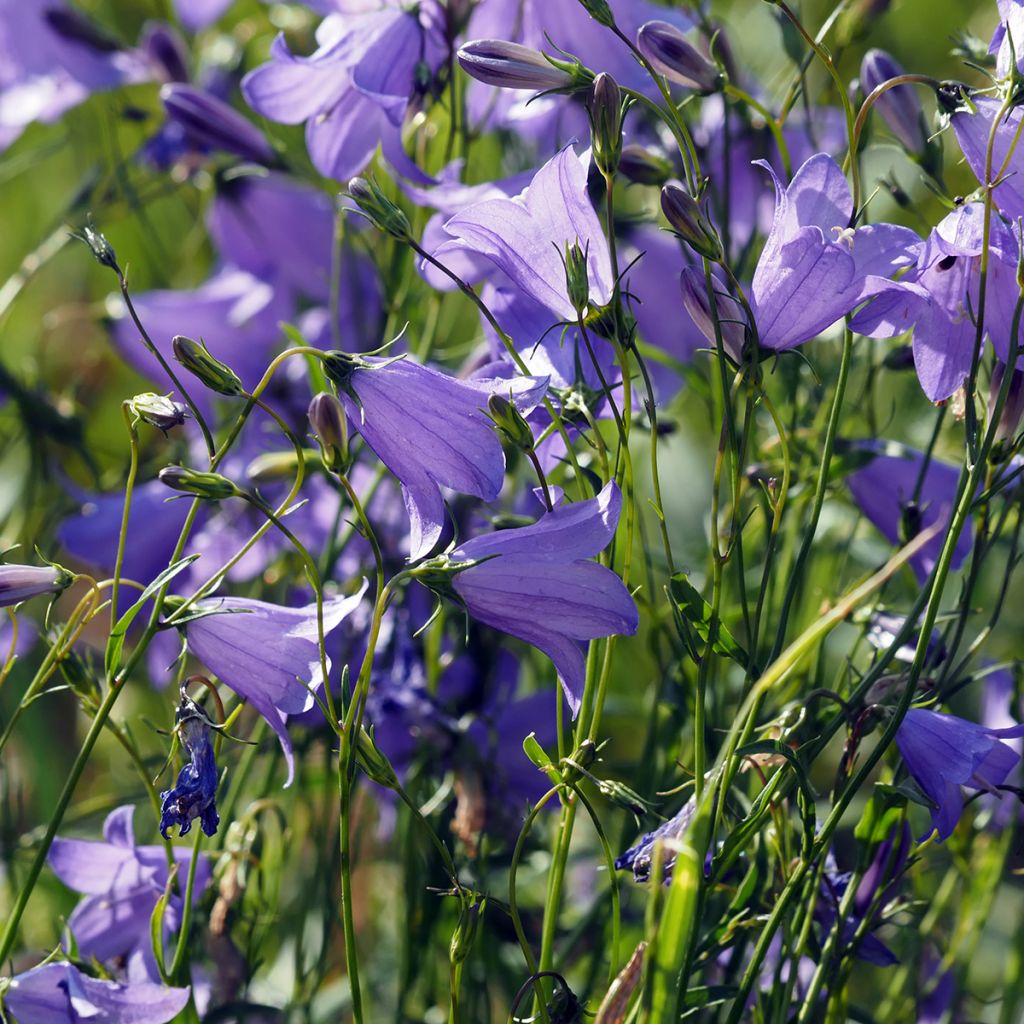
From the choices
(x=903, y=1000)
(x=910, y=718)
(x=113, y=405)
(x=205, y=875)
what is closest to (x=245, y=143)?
(x=205, y=875)

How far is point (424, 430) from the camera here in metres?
0.68

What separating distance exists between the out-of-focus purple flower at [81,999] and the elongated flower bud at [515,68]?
0.54 meters

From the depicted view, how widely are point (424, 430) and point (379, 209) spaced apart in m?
Result: 0.13

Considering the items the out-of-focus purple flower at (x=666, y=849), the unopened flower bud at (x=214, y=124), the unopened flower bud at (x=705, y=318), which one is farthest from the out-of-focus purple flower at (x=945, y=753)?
the unopened flower bud at (x=214, y=124)

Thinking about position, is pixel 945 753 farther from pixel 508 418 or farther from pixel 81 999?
pixel 81 999

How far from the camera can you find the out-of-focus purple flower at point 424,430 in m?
0.68

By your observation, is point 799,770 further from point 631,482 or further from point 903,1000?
point 903,1000

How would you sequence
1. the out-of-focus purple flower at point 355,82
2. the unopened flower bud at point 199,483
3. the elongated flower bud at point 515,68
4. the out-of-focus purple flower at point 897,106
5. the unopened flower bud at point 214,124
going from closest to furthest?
the unopened flower bud at point 199,483 < the elongated flower bud at point 515,68 < the out-of-focus purple flower at point 897,106 < the out-of-focus purple flower at point 355,82 < the unopened flower bud at point 214,124

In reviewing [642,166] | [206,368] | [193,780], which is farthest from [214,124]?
[193,780]

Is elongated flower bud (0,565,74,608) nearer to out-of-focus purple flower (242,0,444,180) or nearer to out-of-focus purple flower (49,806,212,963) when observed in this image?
out-of-focus purple flower (49,806,212,963)

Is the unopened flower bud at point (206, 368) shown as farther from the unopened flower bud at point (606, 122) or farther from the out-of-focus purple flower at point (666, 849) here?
the out-of-focus purple flower at point (666, 849)

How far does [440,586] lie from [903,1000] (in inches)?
25.1

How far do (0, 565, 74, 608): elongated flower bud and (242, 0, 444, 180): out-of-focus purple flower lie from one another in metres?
0.41

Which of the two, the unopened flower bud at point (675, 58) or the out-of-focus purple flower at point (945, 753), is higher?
the unopened flower bud at point (675, 58)
